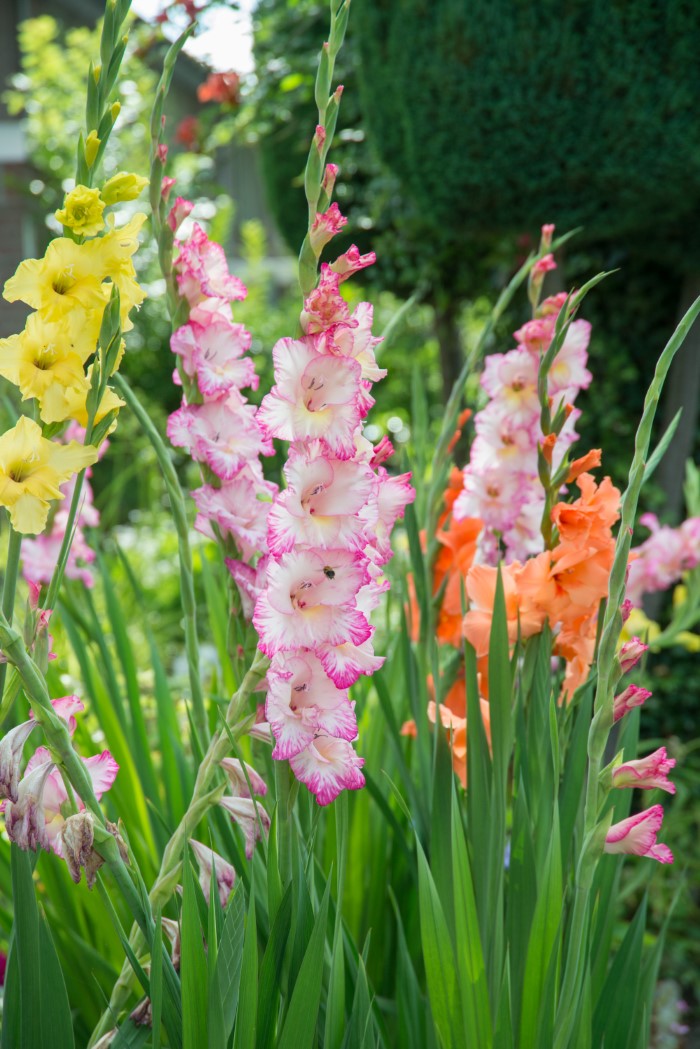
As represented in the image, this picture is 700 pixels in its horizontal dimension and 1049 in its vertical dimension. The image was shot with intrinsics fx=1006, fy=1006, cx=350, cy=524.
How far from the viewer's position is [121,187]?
711mm

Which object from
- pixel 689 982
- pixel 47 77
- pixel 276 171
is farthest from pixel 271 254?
pixel 689 982

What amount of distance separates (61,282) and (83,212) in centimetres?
5

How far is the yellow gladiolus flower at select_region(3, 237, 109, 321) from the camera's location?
68 centimetres

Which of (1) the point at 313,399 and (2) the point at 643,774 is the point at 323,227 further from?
(2) the point at 643,774

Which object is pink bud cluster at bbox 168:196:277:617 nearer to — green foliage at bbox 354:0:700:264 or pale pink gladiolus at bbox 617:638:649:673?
pale pink gladiolus at bbox 617:638:649:673

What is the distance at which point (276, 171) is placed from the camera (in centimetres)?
360

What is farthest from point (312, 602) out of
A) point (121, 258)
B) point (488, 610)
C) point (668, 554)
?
point (668, 554)

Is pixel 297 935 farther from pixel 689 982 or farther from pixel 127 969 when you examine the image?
pixel 689 982

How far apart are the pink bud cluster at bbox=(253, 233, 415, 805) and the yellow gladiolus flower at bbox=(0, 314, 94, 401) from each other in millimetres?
137

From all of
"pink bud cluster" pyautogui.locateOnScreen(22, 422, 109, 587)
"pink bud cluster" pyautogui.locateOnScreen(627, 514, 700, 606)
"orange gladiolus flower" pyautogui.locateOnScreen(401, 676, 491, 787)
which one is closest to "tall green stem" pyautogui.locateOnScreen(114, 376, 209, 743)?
"orange gladiolus flower" pyautogui.locateOnScreen(401, 676, 491, 787)

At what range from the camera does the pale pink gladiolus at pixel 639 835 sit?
2.28 ft

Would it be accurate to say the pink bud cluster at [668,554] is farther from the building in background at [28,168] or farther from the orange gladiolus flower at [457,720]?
the building in background at [28,168]

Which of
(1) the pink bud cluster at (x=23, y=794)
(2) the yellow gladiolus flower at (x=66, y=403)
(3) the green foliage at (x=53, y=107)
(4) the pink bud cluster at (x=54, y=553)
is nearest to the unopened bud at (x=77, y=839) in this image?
(1) the pink bud cluster at (x=23, y=794)

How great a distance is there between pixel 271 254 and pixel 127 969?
44.8 ft
